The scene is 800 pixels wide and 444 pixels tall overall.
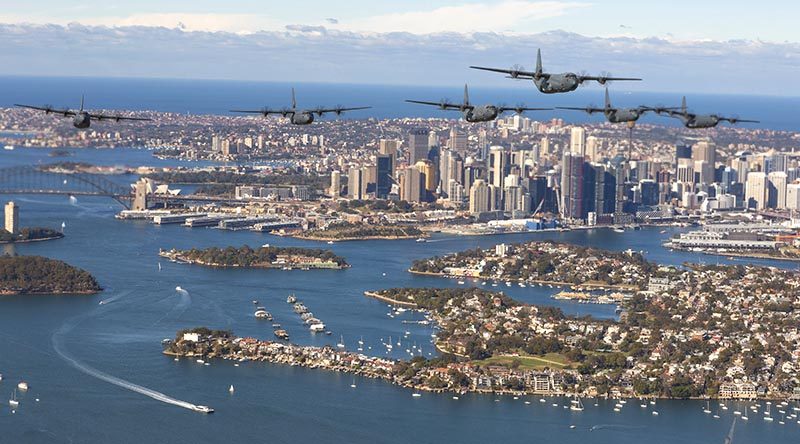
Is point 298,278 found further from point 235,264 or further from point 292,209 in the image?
point 292,209

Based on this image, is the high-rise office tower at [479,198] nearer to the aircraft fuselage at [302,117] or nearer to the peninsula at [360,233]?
the peninsula at [360,233]

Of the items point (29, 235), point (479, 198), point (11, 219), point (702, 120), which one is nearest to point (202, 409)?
point (702, 120)

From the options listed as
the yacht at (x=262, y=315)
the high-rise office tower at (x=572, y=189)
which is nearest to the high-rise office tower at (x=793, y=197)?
the high-rise office tower at (x=572, y=189)

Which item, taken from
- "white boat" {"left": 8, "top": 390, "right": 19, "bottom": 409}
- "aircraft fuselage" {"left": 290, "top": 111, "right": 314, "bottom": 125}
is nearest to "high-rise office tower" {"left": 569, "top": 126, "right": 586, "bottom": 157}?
"white boat" {"left": 8, "top": 390, "right": 19, "bottom": 409}

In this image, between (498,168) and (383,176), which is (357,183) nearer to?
(383,176)

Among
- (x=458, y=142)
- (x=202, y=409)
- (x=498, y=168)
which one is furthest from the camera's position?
(x=458, y=142)

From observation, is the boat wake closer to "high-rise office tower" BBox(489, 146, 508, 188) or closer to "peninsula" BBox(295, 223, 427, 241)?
"peninsula" BBox(295, 223, 427, 241)

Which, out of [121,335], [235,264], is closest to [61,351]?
[121,335]
